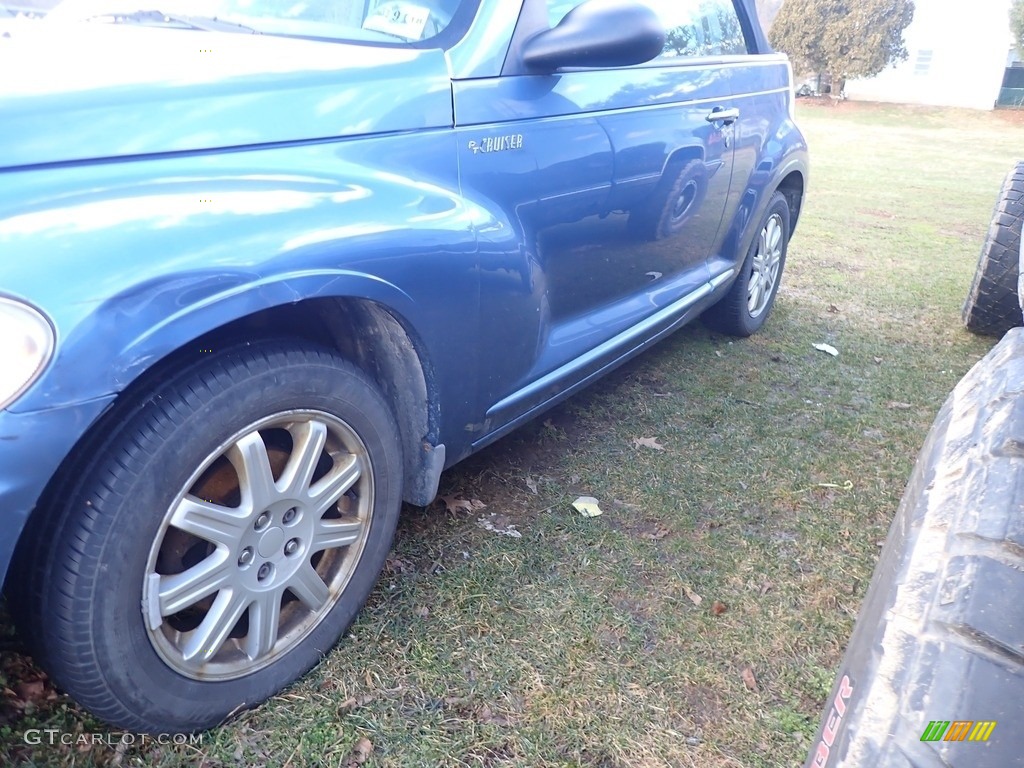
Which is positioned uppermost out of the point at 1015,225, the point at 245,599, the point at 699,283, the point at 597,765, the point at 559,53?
the point at 559,53

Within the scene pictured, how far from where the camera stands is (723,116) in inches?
124

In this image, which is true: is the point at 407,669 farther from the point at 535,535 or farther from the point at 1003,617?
the point at 1003,617

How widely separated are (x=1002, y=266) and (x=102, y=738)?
4484 millimetres

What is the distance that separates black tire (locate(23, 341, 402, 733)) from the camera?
139 centimetres

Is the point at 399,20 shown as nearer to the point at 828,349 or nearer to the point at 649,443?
the point at 649,443

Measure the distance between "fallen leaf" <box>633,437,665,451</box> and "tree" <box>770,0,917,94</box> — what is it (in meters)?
28.7

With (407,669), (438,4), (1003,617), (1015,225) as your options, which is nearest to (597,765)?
(407,669)

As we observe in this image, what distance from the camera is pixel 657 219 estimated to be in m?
2.81

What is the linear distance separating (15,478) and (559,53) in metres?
1.55

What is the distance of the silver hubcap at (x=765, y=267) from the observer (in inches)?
165

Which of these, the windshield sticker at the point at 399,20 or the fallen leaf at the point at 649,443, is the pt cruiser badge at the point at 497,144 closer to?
the windshield sticker at the point at 399,20

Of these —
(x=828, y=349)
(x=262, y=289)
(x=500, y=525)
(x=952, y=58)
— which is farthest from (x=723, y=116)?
(x=952, y=58)

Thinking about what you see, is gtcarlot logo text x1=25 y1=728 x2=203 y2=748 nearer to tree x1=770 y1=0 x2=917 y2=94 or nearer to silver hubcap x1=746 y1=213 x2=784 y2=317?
silver hubcap x1=746 y1=213 x2=784 y2=317

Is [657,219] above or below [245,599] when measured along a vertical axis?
above
